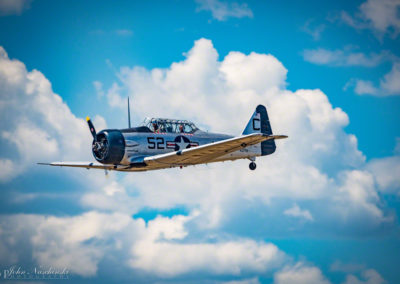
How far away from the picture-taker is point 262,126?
3534 cm

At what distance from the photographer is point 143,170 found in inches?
1200

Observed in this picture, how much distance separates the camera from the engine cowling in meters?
28.9

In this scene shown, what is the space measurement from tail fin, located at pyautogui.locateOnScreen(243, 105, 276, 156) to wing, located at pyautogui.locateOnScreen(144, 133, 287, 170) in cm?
524

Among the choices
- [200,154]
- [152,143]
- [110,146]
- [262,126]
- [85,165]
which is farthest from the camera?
[262,126]

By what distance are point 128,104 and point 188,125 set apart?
10.6 feet

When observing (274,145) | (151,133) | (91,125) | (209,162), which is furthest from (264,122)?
(91,125)

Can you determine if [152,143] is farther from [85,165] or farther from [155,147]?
[85,165]

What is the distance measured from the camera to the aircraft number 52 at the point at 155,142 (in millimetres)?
29719

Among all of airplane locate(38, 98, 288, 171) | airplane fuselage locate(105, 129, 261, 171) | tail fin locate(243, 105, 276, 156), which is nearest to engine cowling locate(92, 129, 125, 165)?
airplane locate(38, 98, 288, 171)

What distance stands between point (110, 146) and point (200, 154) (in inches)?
168

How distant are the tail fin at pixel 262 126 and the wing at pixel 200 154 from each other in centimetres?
524

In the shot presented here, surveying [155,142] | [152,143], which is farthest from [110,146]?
[155,142]

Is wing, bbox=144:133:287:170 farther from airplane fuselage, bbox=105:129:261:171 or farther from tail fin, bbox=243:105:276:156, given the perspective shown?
tail fin, bbox=243:105:276:156

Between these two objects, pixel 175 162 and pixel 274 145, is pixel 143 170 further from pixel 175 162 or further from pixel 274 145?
pixel 274 145
